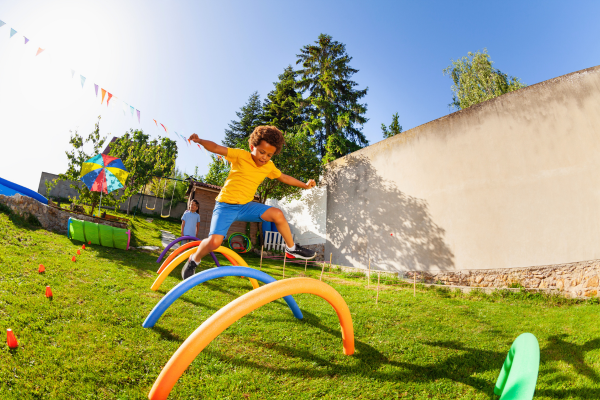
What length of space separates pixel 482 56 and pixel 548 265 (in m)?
18.6

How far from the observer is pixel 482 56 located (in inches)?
810

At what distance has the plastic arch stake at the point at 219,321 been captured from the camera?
2.13 metres

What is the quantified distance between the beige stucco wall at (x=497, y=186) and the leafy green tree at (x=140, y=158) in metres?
11.2

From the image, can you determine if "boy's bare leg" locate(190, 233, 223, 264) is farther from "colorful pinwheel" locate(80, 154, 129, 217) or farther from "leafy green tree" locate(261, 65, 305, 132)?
"leafy green tree" locate(261, 65, 305, 132)

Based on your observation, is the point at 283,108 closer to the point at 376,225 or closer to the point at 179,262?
the point at 376,225

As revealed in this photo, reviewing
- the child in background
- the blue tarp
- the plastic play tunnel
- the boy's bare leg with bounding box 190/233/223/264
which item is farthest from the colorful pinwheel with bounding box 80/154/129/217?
the boy's bare leg with bounding box 190/233/223/264

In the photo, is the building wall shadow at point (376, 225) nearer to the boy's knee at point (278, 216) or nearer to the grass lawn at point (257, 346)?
the grass lawn at point (257, 346)

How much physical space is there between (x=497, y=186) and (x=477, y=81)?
15723 mm

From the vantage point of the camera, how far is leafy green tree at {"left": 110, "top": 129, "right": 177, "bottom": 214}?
14.9 metres

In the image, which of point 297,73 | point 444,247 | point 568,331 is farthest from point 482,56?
point 568,331

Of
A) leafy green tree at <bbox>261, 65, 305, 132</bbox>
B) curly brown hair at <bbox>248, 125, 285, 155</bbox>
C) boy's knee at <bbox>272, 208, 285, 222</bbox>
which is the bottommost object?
boy's knee at <bbox>272, 208, 285, 222</bbox>

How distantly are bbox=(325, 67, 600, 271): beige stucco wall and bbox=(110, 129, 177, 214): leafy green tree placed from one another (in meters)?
11.2

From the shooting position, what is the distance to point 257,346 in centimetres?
336

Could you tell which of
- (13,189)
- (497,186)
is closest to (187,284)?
(497,186)
